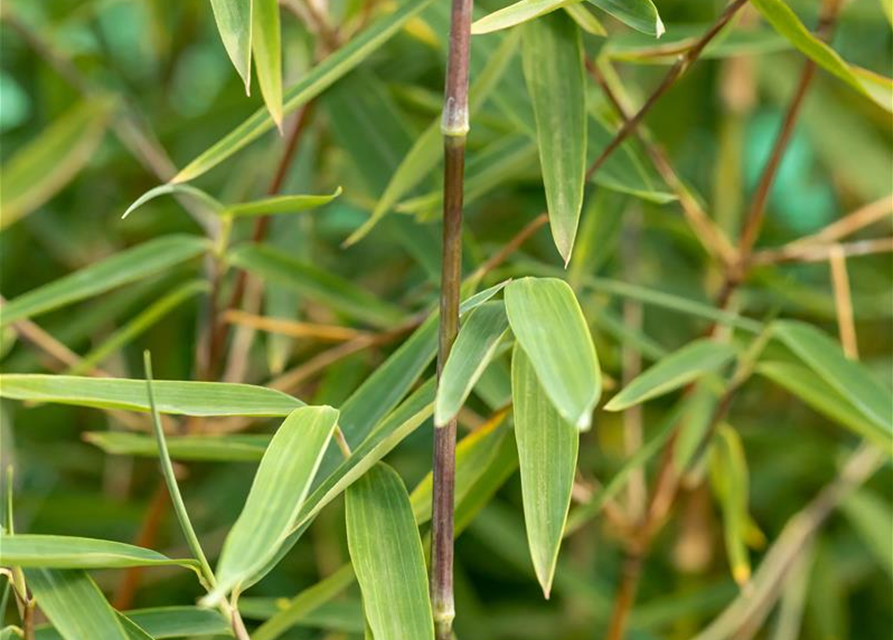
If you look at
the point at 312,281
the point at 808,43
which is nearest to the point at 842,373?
the point at 808,43

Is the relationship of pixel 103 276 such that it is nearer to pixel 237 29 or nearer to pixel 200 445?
pixel 200 445

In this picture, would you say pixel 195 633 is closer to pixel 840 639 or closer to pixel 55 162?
pixel 55 162

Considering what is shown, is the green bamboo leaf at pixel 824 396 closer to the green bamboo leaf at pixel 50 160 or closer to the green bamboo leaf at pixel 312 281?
the green bamboo leaf at pixel 312 281

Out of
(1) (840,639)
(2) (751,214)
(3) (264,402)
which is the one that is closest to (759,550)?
(1) (840,639)

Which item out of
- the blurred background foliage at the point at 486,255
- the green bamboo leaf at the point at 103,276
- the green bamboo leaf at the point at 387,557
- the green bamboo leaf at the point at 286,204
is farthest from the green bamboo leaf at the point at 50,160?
the green bamboo leaf at the point at 387,557

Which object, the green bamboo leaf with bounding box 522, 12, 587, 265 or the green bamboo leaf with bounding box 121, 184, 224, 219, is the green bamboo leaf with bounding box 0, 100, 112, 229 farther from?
A: the green bamboo leaf with bounding box 522, 12, 587, 265

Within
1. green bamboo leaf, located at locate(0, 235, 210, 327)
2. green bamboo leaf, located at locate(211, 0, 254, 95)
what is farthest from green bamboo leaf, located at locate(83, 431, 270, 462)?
green bamboo leaf, located at locate(211, 0, 254, 95)

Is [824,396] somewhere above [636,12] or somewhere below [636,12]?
below

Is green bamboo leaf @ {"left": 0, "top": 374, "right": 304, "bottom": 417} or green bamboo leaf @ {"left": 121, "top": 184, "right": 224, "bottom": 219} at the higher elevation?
green bamboo leaf @ {"left": 121, "top": 184, "right": 224, "bottom": 219}
